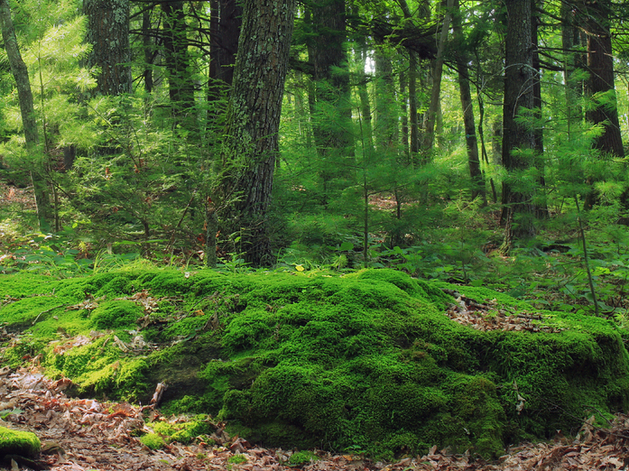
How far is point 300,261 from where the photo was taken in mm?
5105

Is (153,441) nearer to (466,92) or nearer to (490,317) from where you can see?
(490,317)

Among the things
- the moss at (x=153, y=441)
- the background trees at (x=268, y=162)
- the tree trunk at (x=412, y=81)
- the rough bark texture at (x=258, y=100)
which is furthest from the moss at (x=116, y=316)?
the tree trunk at (x=412, y=81)

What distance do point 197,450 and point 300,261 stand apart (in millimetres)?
3060

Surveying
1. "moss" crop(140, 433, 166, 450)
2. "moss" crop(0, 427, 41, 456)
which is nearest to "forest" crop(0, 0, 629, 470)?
"moss" crop(140, 433, 166, 450)

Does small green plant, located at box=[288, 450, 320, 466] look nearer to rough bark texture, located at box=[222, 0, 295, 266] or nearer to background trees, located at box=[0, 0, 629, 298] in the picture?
background trees, located at box=[0, 0, 629, 298]

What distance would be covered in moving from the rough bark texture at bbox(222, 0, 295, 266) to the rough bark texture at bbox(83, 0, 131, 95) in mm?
3101

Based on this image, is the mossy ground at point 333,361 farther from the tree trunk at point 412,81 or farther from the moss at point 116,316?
the tree trunk at point 412,81

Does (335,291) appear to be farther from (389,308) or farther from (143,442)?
(143,442)

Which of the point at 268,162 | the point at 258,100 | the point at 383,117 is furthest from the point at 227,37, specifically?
the point at 383,117

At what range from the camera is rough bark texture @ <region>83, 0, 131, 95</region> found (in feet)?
25.0

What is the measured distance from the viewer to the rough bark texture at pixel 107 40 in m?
7.61

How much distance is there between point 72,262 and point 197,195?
5.34 feet

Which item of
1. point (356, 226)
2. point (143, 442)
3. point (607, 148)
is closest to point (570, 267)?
point (356, 226)

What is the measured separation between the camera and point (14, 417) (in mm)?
2150
